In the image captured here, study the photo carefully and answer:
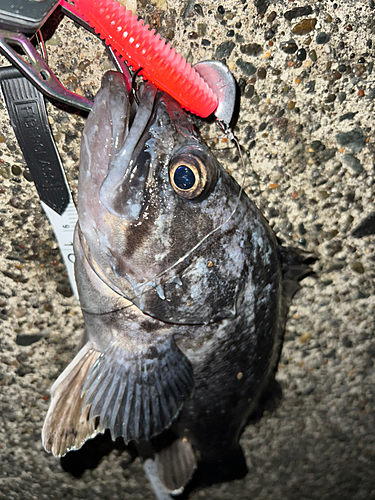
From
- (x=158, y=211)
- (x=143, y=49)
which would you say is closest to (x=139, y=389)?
(x=158, y=211)

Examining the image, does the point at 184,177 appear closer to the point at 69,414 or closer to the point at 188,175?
the point at 188,175

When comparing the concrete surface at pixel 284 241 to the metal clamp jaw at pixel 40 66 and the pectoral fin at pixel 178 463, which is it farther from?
the pectoral fin at pixel 178 463

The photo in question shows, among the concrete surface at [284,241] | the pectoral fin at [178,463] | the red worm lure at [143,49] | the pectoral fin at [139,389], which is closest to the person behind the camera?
the red worm lure at [143,49]

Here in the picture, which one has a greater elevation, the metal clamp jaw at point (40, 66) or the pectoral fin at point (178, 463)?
the metal clamp jaw at point (40, 66)

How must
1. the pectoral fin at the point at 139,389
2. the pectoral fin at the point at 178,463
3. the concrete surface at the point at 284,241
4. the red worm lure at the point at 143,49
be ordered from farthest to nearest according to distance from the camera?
the pectoral fin at the point at 178,463, the concrete surface at the point at 284,241, the pectoral fin at the point at 139,389, the red worm lure at the point at 143,49

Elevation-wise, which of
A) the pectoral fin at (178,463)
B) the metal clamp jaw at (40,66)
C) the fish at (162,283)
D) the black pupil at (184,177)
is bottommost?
the pectoral fin at (178,463)

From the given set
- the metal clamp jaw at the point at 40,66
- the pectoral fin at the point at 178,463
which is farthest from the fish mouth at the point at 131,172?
the pectoral fin at the point at 178,463

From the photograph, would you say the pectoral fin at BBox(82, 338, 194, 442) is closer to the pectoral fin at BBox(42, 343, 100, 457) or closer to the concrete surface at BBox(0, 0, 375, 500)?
the pectoral fin at BBox(42, 343, 100, 457)

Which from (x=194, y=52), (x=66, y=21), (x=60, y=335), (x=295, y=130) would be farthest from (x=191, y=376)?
(x=66, y=21)
